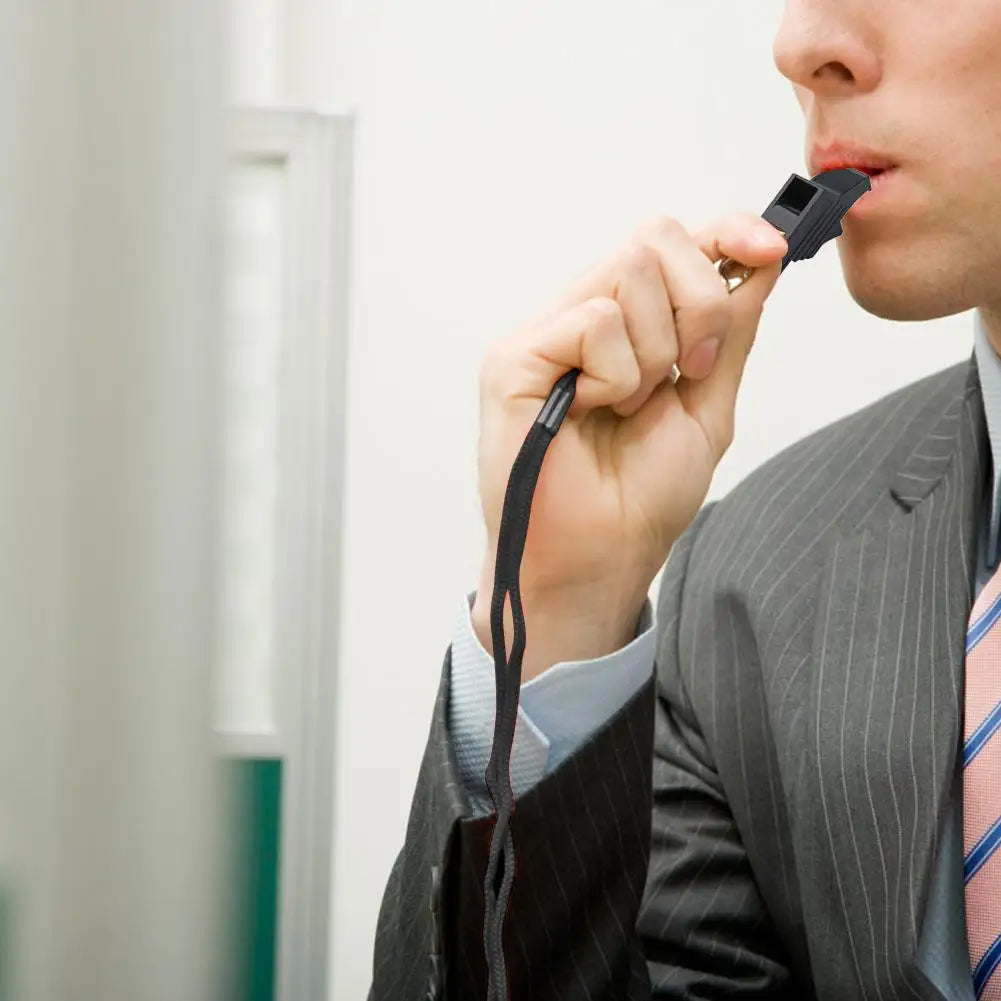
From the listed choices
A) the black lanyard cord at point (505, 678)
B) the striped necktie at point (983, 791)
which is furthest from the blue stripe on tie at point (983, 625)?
the black lanyard cord at point (505, 678)

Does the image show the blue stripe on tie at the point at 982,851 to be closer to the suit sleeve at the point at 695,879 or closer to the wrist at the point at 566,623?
the suit sleeve at the point at 695,879

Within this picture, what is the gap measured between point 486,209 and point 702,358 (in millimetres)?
664

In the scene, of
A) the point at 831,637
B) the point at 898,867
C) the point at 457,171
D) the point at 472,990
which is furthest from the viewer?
the point at 457,171

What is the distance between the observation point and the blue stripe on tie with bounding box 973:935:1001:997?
2.96ft

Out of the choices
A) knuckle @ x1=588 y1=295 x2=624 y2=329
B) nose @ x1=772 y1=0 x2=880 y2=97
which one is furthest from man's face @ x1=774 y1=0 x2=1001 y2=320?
knuckle @ x1=588 y1=295 x2=624 y2=329

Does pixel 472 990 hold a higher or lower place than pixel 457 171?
lower

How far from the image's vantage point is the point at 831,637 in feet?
3.58

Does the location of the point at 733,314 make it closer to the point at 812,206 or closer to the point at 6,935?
the point at 812,206

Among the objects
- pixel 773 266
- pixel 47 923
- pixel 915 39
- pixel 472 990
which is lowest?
pixel 472 990

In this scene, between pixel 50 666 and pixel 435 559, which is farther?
pixel 435 559

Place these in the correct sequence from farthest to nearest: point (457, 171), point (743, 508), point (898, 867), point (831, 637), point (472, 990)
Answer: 1. point (457, 171)
2. point (743, 508)
3. point (831, 637)
4. point (898, 867)
5. point (472, 990)

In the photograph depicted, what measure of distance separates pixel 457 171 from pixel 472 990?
0.98m

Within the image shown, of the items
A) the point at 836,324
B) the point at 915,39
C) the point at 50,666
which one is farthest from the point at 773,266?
the point at 50,666

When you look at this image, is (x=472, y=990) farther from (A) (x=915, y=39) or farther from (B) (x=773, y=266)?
(A) (x=915, y=39)
